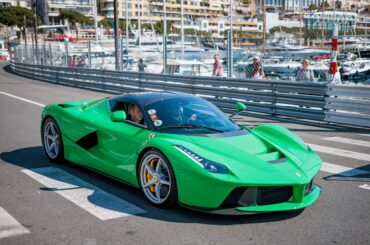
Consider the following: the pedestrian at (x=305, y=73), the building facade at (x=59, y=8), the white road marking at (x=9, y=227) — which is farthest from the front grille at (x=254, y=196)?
the building facade at (x=59, y=8)

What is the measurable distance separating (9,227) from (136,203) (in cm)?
135

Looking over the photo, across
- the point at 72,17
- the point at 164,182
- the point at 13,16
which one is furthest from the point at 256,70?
the point at 13,16

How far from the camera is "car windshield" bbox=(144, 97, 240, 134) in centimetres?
571

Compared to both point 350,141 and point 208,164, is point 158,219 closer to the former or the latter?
point 208,164

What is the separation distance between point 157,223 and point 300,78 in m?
9.95

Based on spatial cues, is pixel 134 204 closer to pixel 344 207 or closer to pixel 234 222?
pixel 234 222

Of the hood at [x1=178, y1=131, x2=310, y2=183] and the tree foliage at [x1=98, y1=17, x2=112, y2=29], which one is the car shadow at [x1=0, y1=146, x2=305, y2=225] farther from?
the tree foliage at [x1=98, y1=17, x2=112, y2=29]

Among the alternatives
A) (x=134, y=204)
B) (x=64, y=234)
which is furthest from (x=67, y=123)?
(x=64, y=234)

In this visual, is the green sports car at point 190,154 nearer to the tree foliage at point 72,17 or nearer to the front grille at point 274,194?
the front grille at point 274,194

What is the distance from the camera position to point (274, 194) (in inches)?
190

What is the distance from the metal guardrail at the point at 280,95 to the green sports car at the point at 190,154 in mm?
5514

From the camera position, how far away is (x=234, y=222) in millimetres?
4883

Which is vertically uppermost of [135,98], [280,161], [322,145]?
[135,98]

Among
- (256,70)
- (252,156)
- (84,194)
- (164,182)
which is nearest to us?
(252,156)
